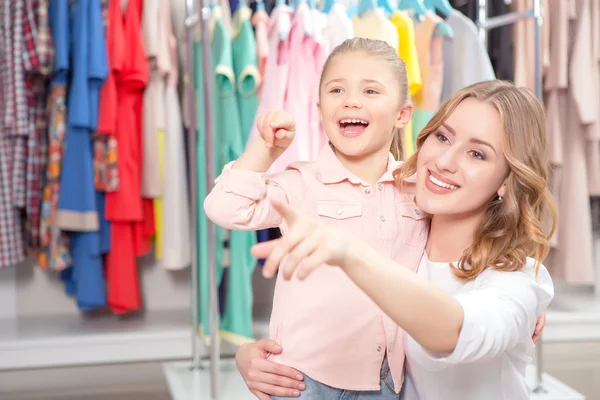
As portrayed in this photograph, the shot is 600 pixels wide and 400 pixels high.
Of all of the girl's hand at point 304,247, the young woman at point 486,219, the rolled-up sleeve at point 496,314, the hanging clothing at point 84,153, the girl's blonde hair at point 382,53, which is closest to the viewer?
the girl's hand at point 304,247

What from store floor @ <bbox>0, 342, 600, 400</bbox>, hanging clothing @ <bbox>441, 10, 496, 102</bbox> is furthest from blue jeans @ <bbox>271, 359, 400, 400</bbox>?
hanging clothing @ <bbox>441, 10, 496, 102</bbox>

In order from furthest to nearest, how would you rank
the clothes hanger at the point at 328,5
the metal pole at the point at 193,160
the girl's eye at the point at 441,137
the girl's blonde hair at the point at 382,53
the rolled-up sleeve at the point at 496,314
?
the metal pole at the point at 193,160, the clothes hanger at the point at 328,5, the girl's blonde hair at the point at 382,53, the girl's eye at the point at 441,137, the rolled-up sleeve at the point at 496,314

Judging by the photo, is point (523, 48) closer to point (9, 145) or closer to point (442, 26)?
point (442, 26)

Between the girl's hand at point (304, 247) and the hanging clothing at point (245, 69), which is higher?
the hanging clothing at point (245, 69)

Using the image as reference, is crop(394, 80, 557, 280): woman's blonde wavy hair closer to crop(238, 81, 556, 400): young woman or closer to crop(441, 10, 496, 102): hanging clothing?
crop(238, 81, 556, 400): young woman

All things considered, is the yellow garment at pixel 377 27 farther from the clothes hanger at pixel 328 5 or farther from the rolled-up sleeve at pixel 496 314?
the rolled-up sleeve at pixel 496 314

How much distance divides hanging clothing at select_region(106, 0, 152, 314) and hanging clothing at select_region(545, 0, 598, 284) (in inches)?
67.8

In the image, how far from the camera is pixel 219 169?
238 centimetres

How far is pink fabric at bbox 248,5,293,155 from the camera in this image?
87.4 inches

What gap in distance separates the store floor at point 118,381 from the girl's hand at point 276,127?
58.9 inches

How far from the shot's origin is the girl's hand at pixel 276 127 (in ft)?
3.45

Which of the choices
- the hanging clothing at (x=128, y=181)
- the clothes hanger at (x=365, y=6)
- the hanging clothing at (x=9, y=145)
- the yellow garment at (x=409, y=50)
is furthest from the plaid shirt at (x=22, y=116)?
the yellow garment at (x=409, y=50)

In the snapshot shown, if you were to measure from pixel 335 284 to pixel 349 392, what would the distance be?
183 mm

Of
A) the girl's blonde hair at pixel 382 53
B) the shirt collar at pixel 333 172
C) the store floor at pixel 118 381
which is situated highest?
the girl's blonde hair at pixel 382 53
